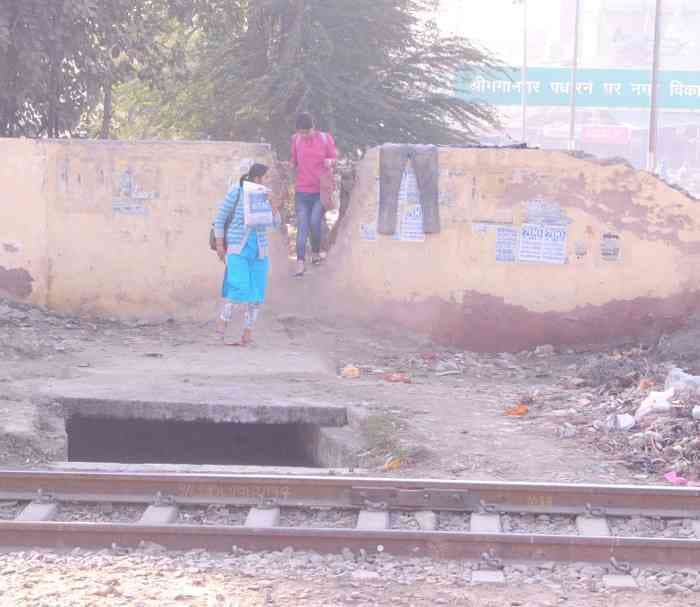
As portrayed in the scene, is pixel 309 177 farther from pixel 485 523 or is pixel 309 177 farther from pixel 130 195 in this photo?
pixel 485 523

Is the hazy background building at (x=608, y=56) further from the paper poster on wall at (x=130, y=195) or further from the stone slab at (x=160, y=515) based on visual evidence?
the stone slab at (x=160, y=515)

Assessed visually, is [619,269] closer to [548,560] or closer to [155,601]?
[548,560]

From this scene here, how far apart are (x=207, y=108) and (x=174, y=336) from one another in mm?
9527

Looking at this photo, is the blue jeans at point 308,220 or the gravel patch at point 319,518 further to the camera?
the blue jeans at point 308,220

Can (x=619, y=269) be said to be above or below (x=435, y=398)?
above

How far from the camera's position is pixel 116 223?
36.8ft

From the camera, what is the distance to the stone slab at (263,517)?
19.2 ft

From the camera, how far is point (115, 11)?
14969mm

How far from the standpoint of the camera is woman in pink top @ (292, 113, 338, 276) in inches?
438

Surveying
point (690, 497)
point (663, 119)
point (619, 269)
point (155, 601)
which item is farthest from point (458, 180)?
point (663, 119)

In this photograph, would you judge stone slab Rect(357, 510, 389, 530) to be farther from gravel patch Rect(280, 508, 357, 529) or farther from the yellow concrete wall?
the yellow concrete wall

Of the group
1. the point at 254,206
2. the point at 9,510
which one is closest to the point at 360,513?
the point at 9,510

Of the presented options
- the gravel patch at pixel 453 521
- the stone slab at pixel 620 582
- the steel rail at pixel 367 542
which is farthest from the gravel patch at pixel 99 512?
the stone slab at pixel 620 582

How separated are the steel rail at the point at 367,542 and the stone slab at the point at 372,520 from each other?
306 millimetres
